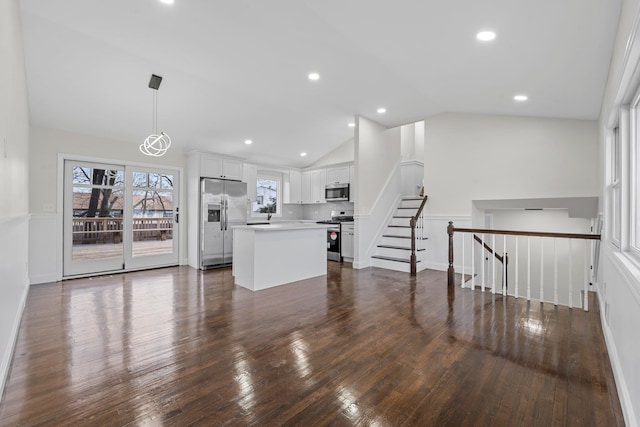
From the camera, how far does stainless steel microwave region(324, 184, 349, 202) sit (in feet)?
23.2

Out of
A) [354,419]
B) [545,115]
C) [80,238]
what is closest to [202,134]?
[80,238]

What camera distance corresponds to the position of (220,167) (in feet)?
20.5

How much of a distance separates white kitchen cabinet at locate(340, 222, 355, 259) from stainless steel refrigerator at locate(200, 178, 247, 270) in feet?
7.10

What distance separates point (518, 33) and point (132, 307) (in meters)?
4.79

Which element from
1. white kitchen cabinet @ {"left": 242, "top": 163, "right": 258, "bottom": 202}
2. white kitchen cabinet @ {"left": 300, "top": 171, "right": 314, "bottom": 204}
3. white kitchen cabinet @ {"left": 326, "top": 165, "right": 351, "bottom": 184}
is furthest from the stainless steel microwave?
white kitchen cabinet @ {"left": 242, "top": 163, "right": 258, "bottom": 202}

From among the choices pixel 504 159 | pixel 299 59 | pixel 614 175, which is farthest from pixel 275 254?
pixel 504 159

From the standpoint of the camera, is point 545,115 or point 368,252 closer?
point 545,115

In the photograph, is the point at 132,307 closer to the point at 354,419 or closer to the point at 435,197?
the point at 354,419

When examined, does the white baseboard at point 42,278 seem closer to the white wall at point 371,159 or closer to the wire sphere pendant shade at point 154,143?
the wire sphere pendant shade at point 154,143

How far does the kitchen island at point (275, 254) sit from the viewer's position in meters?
4.20

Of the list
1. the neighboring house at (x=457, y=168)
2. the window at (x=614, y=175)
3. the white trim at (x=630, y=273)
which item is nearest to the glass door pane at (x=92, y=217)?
the neighboring house at (x=457, y=168)

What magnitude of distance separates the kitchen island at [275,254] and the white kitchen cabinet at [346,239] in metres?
1.46

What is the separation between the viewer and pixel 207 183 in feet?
19.4

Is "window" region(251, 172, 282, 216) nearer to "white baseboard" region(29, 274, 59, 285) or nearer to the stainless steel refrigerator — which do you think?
the stainless steel refrigerator
